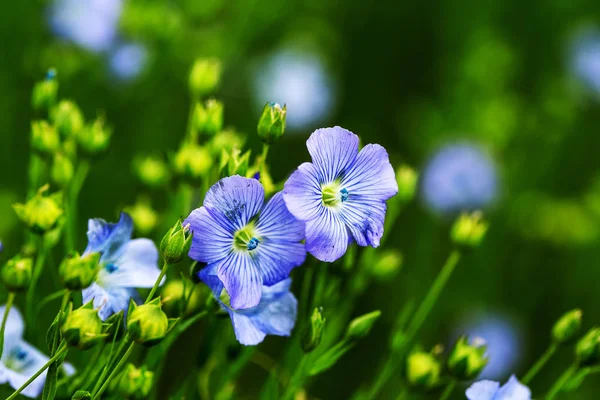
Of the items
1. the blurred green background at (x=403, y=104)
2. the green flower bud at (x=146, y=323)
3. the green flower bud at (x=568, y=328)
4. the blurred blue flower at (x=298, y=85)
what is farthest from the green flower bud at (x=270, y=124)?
the blurred blue flower at (x=298, y=85)

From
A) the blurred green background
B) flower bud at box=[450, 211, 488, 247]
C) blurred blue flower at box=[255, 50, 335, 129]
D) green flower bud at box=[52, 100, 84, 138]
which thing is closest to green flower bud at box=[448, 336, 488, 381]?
flower bud at box=[450, 211, 488, 247]

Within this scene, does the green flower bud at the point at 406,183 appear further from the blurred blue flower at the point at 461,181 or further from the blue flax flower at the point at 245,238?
the blurred blue flower at the point at 461,181

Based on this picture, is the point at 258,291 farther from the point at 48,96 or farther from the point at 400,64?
the point at 400,64

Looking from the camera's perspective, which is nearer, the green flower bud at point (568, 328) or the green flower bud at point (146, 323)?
the green flower bud at point (146, 323)

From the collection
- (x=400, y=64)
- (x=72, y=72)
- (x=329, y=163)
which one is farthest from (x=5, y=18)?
(x=329, y=163)

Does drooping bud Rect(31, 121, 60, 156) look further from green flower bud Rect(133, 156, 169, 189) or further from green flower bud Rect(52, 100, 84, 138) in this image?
green flower bud Rect(133, 156, 169, 189)

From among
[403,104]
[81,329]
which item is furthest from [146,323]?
[403,104]
